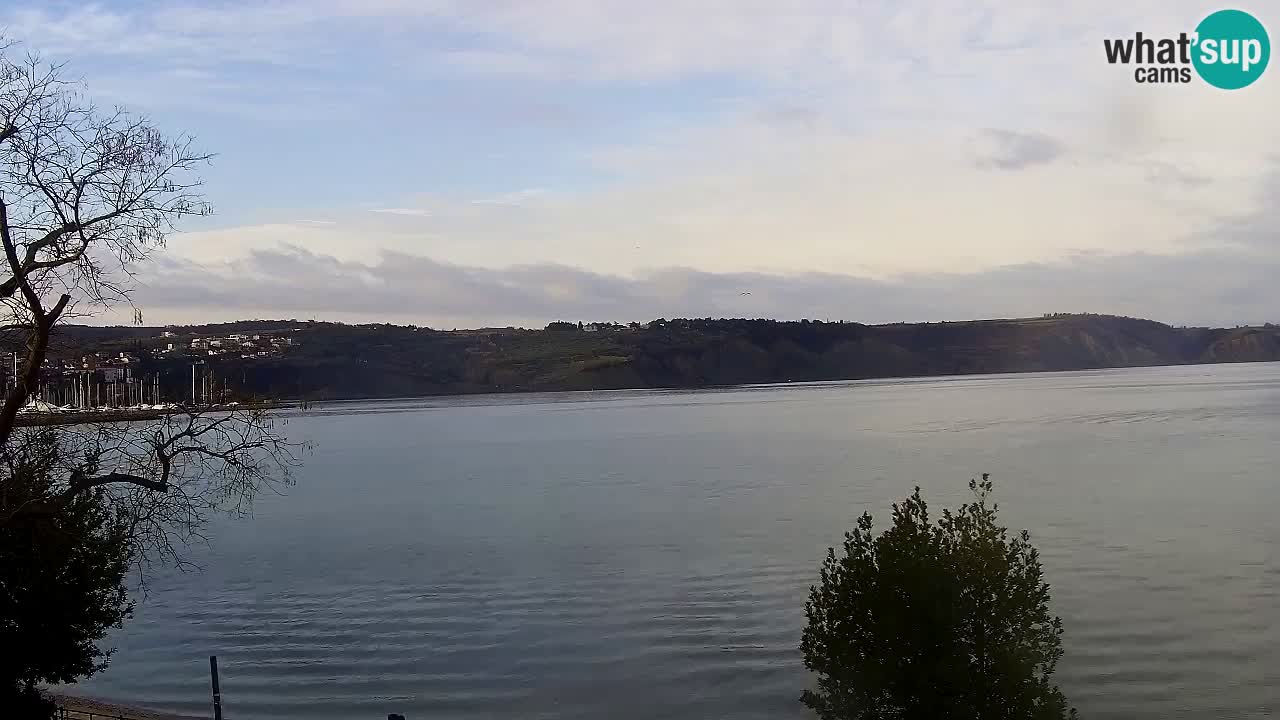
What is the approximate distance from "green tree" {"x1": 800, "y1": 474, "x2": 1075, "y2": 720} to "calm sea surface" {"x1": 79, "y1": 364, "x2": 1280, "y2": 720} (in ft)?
30.9

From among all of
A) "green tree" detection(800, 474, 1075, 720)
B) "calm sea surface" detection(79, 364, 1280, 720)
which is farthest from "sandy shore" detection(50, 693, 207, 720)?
"green tree" detection(800, 474, 1075, 720)

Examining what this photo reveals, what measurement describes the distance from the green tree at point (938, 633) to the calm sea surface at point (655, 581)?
9.43m

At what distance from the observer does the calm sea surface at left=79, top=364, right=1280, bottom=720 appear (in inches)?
936

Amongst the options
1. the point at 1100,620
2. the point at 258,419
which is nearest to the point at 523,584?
the point at 1100,620

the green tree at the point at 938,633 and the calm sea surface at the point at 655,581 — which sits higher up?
the green tree at the point at 938,633

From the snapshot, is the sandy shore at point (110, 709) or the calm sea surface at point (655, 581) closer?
the sandy shore at point (110, 709)

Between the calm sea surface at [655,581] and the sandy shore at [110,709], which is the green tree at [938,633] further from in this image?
the sandy shore at [110,709]

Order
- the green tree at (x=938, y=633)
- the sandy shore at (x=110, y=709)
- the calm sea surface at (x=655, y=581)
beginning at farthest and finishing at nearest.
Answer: the calm sea surface at (x=655, y=581), the sandy shore at (x=110, y=709), the green tree at (x=938, y=633)

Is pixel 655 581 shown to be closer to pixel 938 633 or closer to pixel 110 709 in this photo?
pixel 110 709

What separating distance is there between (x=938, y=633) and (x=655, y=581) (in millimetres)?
23153

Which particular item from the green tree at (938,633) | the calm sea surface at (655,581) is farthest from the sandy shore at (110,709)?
the green tree at (938,633)

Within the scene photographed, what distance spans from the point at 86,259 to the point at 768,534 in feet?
116

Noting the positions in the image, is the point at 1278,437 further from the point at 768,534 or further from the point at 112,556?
the point at 112,556

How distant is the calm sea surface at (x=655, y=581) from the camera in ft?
78.0
